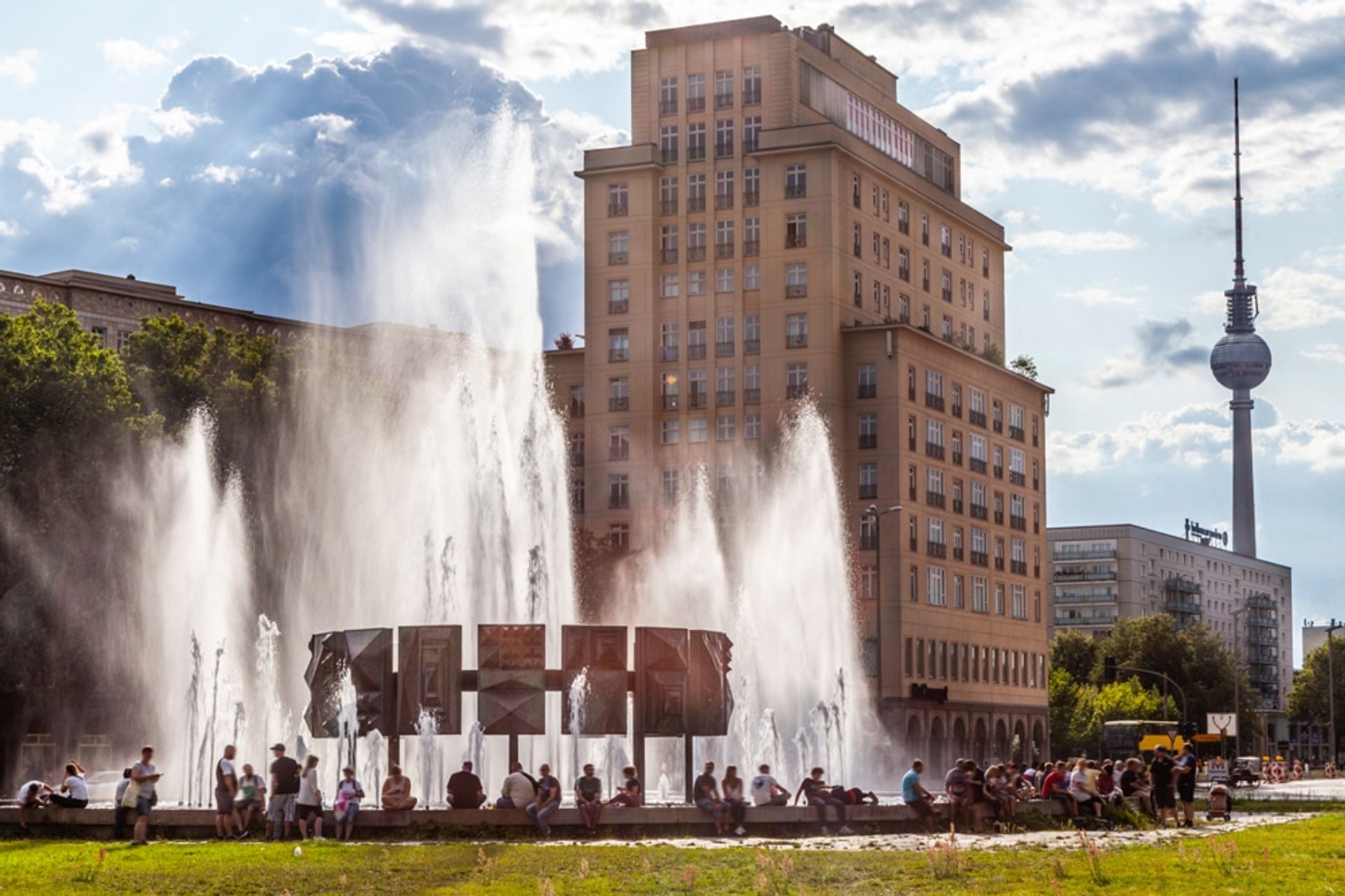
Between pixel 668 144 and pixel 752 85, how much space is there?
5.34m

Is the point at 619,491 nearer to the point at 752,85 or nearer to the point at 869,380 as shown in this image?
the point at 869,380

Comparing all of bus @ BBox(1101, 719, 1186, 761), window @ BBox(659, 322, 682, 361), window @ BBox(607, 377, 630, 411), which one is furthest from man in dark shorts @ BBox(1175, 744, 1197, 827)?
window @ BBox(607, 377, 630, 411)

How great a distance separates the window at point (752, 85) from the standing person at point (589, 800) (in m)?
74.2

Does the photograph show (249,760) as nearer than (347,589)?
Yes

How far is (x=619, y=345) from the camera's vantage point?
10562 centimetres

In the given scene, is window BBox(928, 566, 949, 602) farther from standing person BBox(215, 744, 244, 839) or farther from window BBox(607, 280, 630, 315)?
standing person BBox(215, 744, 244, 839)

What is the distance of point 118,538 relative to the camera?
63.8 m

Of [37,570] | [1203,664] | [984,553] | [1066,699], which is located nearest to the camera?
[37,570]

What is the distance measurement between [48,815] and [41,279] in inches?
2950

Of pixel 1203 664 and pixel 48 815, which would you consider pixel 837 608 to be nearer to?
pixel 48 815

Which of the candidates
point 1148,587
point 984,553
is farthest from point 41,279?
point 1148,587

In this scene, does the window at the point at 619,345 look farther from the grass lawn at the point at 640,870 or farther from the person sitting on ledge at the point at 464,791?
the grass lawn at the point at 640,870

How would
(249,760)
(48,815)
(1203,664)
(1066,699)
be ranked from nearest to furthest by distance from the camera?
(48,815) < (249,760) < (1066,699) < (1203,664)

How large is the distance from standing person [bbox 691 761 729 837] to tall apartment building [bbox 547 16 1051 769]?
62.8m
